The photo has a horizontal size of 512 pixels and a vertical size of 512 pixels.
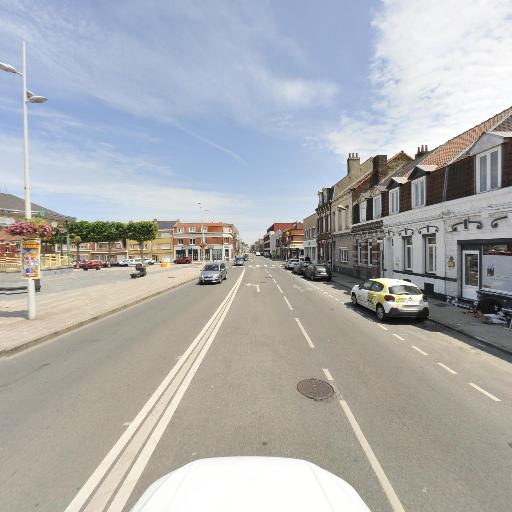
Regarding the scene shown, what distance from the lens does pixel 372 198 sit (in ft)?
76.0

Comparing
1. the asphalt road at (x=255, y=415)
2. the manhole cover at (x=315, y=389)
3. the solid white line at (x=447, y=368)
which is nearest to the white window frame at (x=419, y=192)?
the asphalt road at (x=255, y=415)

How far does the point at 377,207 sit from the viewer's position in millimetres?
22328

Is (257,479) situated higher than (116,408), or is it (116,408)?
(257,479)

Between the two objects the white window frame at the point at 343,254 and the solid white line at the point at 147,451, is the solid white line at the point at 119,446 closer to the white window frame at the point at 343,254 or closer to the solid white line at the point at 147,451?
the solid white line at the point at 147,451

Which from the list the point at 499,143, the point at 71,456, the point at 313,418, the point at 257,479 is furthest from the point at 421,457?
the point at 499,143

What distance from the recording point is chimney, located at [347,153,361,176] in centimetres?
3228

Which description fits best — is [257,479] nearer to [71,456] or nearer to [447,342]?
[71,456]

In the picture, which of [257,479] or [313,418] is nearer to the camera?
[257,479]

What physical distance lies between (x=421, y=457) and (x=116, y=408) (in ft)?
15.4

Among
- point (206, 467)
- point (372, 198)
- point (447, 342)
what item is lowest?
point (447, 342)

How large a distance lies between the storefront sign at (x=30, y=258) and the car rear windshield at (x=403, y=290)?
1339cm

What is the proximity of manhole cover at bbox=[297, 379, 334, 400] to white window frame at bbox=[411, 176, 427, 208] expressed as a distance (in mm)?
14435

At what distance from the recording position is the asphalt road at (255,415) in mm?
3324

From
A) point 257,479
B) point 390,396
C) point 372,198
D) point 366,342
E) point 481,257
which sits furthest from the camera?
point 372,198
